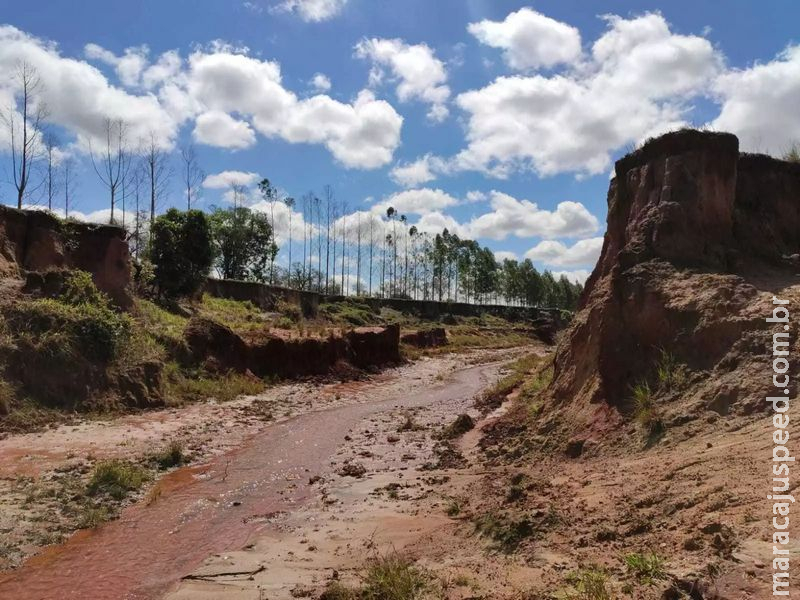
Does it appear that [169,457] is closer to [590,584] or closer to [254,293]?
[590,584]

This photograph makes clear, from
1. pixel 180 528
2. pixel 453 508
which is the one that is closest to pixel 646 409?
pixel 453 508

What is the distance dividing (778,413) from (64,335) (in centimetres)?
1760

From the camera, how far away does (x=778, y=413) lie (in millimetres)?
6754

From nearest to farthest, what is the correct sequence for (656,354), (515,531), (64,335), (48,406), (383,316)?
(515,531)
(656,354)
(48,406)
(64,335)
(383,316)

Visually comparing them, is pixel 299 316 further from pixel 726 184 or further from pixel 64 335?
pixel 726 184

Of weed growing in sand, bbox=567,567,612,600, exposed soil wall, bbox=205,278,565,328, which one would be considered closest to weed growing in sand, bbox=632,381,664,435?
weed growing in sand, bbox=567,567,612,600

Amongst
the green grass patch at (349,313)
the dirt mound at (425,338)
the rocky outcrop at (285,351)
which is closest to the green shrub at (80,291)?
the rocky outcrop at (285,351)

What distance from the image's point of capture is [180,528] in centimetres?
873

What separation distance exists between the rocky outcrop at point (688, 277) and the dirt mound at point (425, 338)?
121 ft

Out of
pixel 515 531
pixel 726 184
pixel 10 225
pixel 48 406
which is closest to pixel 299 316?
pixel 10 225

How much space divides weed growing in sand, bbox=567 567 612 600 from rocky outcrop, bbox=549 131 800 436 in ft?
13.2

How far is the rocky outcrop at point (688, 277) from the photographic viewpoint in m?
8.73

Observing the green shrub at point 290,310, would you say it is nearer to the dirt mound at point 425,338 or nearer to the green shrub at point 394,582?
the dirt mound at point 425,338

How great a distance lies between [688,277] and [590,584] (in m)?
7.47
